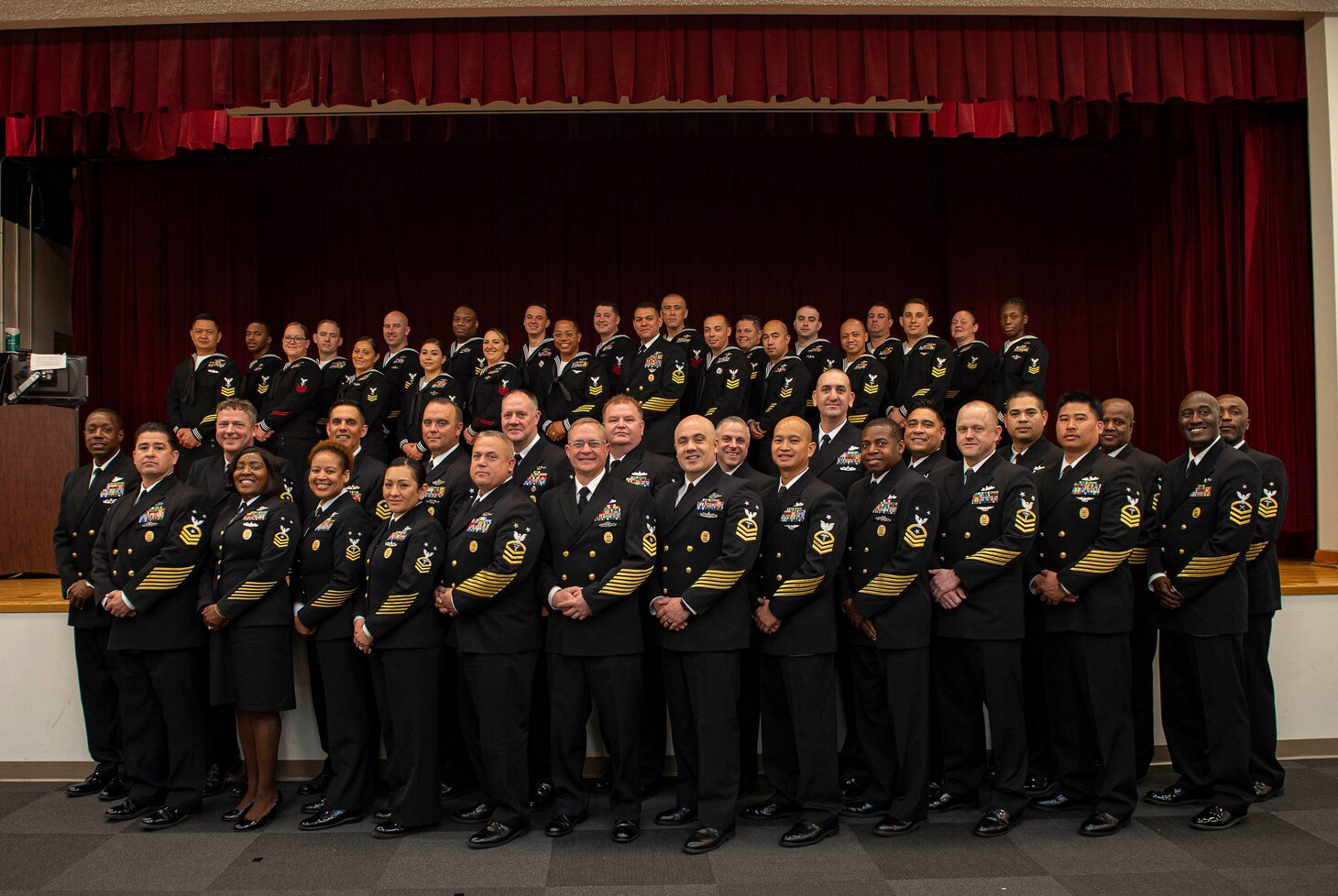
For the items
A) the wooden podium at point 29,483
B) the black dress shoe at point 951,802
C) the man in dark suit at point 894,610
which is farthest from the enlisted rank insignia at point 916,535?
the wooden podium at point 29,483

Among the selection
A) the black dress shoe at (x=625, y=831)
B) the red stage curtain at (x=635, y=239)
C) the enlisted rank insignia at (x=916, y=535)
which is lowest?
the black dress shoe at (x=625, y=831)

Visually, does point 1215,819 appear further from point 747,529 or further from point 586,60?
point 586,60

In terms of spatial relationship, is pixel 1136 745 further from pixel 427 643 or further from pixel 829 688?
pixel 427 643

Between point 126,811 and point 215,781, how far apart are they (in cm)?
40

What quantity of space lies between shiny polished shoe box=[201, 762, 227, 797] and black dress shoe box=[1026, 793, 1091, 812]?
3.40m

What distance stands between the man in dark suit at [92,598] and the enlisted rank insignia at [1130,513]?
4003 millimetres

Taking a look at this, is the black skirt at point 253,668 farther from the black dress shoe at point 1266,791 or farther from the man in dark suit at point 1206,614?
the black dress shoe at point 1266,791

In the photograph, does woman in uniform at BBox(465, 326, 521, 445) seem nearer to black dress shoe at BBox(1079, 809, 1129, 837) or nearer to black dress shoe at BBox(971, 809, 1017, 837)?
black dress shoe at BBox(971, 809, 1017, 837)

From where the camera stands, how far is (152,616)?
14.1ft

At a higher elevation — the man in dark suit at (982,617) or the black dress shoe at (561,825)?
the man in dark suit at (982,617)

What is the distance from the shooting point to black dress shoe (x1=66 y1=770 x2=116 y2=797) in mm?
4676

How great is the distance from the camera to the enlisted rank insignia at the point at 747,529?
12.9ft

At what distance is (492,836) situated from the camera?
396 centimetres

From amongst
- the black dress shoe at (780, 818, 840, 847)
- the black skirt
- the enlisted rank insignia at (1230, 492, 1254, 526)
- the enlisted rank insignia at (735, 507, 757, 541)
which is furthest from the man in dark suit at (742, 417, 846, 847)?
the black skirt
